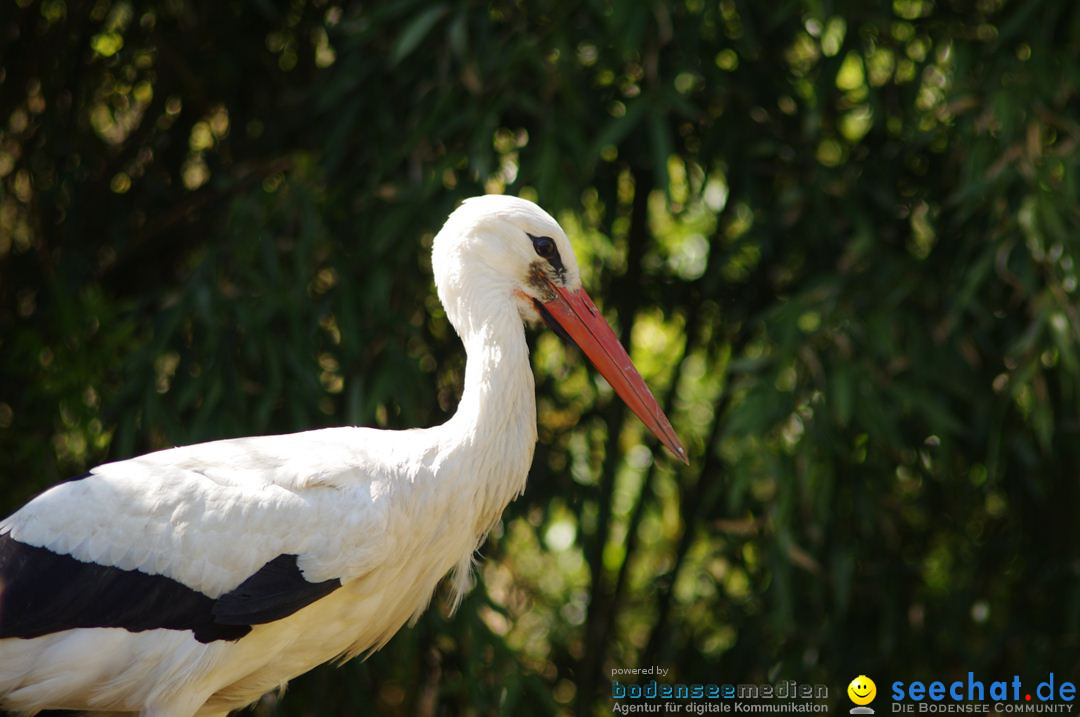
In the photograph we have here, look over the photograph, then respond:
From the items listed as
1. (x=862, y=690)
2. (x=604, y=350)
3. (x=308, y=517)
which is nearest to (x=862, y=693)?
(x=862, y=690)

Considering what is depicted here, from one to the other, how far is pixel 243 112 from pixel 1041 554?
2.61m

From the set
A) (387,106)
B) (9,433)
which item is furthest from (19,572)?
(387,106)

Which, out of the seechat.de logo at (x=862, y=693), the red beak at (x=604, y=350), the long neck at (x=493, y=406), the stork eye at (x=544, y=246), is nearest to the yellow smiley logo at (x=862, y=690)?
the seechat.de logo at (x=862, y=693)

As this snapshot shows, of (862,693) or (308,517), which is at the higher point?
(308,517)

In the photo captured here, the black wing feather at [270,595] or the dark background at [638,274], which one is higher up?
the black wing feather at [270,595]

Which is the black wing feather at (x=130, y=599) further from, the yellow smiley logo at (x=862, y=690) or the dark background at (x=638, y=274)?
the yellow smiley logo at (x=862, y=690)

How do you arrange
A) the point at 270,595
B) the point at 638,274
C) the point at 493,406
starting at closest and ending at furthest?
1. the point at 270,595
2. the point at 493,406
3. the point at 638,274

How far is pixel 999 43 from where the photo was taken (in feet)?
10.8

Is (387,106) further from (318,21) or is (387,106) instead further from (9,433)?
(9,433)

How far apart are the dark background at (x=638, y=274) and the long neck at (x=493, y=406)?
2.26 feet

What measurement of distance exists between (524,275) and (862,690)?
71.9 inches

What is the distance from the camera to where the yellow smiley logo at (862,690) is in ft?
12.3

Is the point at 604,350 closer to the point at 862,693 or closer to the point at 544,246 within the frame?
the point at 544,246

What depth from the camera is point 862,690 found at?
3.76m
